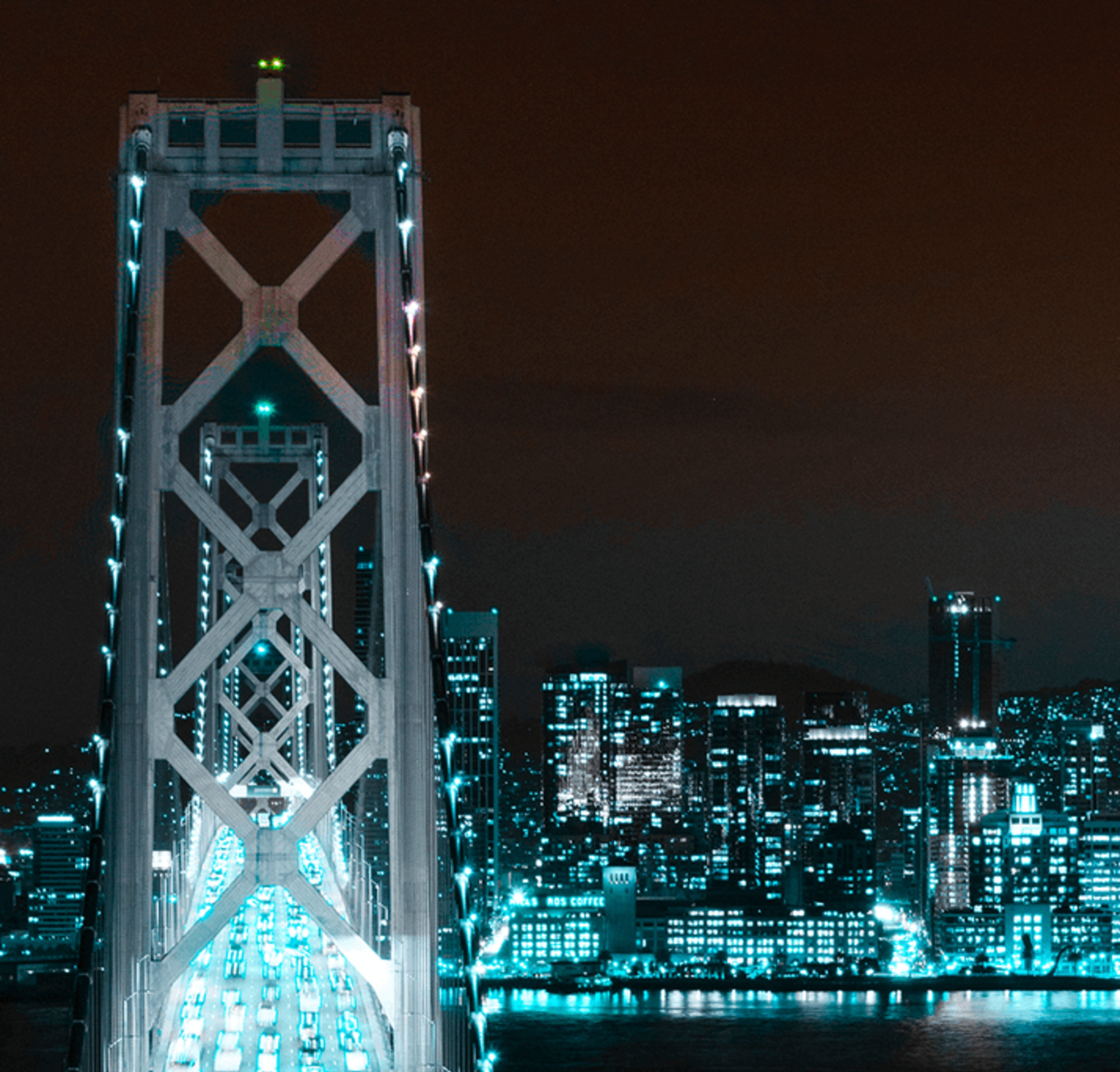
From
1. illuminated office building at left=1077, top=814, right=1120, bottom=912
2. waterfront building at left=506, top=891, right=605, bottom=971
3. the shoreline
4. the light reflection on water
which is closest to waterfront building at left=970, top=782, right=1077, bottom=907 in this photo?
illuminated office building at left=1077, top=814, right=1120, bottom=912

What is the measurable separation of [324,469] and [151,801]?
33.8 ft

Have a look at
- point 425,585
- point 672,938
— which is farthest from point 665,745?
point 425,585

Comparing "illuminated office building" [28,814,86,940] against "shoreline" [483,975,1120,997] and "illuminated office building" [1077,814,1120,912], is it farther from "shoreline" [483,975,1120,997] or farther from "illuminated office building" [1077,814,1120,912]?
"illuminated office building" [1077,814,1120,912]

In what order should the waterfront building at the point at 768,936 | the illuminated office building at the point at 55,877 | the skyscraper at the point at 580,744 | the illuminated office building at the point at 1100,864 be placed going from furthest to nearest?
the skyscraper at the point at 580,744 < the illuminated office building at the point at 1100,864 < the waterfront building at the point at 768,936 < the illuminated office building at the point at 55,877

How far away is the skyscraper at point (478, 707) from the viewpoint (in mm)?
52906

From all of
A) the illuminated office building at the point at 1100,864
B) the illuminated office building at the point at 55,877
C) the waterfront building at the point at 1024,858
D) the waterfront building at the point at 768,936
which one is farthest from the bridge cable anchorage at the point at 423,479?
the illuminated office building at the point at 1100,864

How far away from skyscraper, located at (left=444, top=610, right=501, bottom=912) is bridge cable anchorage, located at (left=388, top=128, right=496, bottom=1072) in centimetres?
4562

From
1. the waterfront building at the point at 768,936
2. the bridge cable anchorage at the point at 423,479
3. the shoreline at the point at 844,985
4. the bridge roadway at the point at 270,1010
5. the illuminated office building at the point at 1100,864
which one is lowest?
the shoreline at the point at 844,985

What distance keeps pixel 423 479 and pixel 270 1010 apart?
4.56m

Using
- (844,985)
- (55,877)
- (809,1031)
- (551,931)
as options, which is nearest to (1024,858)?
(844,985)

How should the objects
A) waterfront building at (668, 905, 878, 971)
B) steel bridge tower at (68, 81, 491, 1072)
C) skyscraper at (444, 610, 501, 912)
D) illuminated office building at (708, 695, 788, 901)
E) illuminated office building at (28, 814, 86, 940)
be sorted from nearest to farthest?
steel bridge tower at (68, 81, 491, 1072), illuminated office building at (28, 814, 86, 940), waterfront building at (668, 905, 878, 971), skyscraper at (444, 610, 501, 912), illuminated office building at (708, 695, 788, 901)

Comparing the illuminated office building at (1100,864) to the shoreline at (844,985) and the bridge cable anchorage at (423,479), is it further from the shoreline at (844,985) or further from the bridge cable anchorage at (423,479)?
the bridge cable anchorage at (423,479)

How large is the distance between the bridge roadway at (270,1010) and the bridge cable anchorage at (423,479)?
357mm

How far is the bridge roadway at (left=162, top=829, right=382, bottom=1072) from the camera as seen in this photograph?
7859 mm
